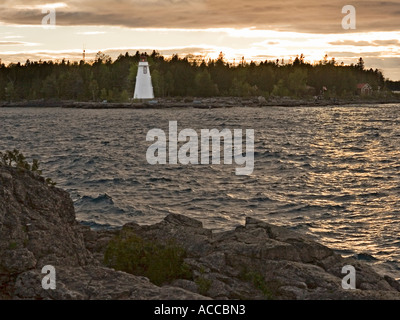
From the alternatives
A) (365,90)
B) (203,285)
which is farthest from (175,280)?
(365,90)

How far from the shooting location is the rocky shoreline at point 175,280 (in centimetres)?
902

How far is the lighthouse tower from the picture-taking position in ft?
452

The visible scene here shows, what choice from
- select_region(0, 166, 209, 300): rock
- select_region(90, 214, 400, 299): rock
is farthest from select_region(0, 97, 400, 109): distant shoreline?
select_region(0, 166, 209, 300): rock

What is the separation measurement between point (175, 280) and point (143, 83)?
133549mm

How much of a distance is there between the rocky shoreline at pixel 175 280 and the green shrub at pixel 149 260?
0.77ft

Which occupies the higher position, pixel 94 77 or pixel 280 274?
pixel 94 77

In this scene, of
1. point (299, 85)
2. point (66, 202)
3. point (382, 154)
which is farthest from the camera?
point (299, 85)

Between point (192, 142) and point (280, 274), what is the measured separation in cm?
4645

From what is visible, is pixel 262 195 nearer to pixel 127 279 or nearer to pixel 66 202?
pixel 66 202

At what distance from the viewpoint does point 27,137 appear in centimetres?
6216

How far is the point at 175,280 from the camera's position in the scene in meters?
10.3

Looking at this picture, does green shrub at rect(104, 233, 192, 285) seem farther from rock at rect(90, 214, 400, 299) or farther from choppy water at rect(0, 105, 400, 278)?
choppy water at rect(0, 105, 400, 278)

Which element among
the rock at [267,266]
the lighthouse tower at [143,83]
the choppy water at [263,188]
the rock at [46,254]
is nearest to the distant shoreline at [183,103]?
the lighthouse tower at [143,83]

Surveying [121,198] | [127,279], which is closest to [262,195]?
[121,198]
